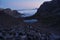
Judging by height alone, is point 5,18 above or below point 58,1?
below

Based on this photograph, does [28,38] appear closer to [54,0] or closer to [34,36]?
[34,36]

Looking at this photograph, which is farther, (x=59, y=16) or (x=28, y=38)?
(x=59, y=16)

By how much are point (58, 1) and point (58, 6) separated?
3.47ft

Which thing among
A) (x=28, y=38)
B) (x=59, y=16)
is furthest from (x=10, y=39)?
(x=59, y=16)

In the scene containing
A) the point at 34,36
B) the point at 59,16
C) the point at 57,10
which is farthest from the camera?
the point at 57,10

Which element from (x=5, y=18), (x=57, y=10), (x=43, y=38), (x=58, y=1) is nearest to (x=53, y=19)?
(x=57, y=10)

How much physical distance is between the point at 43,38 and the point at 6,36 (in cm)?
246

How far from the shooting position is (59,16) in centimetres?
1769

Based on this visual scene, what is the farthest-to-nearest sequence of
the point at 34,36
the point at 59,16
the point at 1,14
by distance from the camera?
the point at 1,14 < the point at 59,16 < the point at 34,36

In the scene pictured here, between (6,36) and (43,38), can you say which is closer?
(6,36)

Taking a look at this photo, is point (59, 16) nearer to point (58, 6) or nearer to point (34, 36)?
point (58, 6)

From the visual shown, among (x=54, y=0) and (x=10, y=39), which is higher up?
(x=54, y=0)

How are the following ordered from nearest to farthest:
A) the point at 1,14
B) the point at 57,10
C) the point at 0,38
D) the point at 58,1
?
the point at 0,38
the point at 57,10
the point at 58,1
the point at 1,14

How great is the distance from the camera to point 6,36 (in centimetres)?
1086
